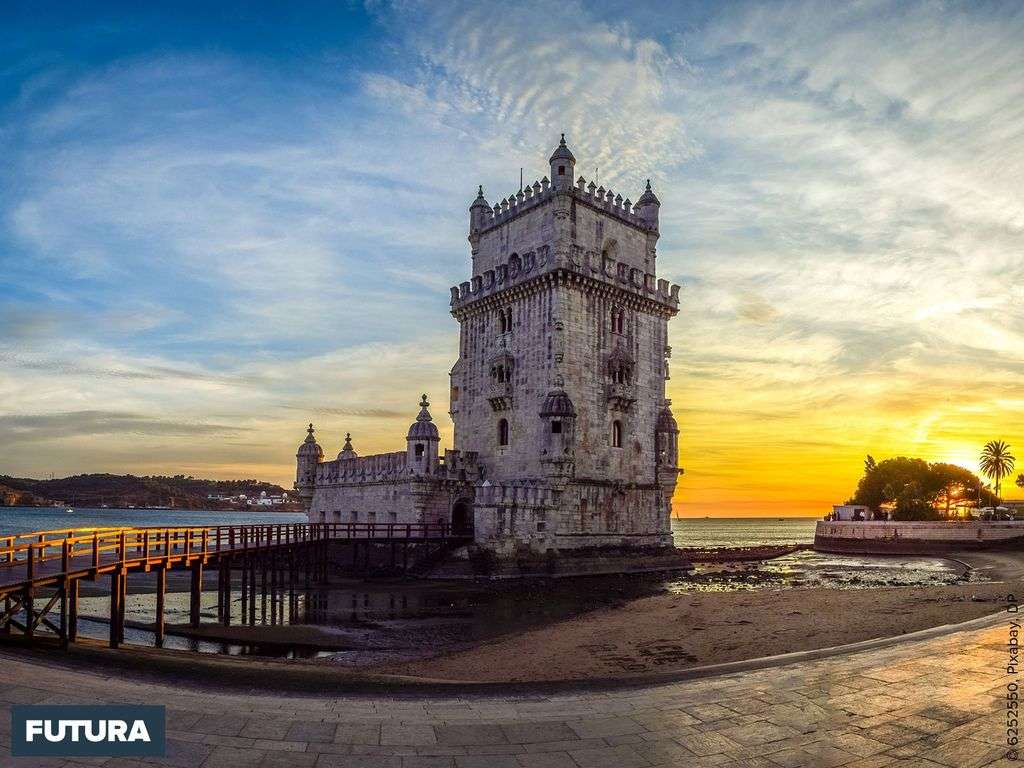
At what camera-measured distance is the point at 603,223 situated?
43844mm

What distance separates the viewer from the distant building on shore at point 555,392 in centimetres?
Result: 3941

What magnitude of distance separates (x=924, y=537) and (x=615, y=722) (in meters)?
65.3

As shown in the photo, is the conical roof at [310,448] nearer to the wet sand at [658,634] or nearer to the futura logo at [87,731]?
the wet sand at [658,634]

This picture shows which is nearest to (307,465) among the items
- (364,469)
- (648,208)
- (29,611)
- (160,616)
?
(364,469)

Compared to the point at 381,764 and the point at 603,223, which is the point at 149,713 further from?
the point at 603,223

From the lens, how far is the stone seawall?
2374 inches

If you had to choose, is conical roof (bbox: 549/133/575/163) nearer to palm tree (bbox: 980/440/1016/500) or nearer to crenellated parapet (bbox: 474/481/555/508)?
crenellated parapet (bbox: 474/481/555/508)

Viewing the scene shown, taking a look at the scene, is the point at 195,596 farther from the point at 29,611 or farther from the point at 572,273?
the point at 572,273

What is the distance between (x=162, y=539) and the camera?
85.5ft

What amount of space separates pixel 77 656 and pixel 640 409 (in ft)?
112

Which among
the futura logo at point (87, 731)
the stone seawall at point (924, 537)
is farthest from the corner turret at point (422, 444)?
the stone seawall at point (924, 537)

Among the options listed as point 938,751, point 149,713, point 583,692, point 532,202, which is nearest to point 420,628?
point 583,692

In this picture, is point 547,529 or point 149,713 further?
point 547,529

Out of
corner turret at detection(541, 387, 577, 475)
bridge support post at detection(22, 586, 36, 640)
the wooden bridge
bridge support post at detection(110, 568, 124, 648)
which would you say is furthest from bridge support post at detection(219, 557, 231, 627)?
corner turret at detection(541, 387, 577, 475)
